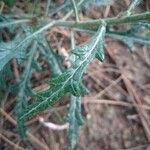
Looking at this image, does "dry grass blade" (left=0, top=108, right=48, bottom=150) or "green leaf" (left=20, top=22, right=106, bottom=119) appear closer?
"green leaf" (left=20, top=22, right=106, bottom=119)

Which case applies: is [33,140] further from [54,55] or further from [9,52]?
[9,52]

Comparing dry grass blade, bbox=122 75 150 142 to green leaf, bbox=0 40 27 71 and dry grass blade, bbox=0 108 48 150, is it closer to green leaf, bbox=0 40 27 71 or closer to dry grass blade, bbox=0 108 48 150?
dry grass blade, bbox=0 108 48 150

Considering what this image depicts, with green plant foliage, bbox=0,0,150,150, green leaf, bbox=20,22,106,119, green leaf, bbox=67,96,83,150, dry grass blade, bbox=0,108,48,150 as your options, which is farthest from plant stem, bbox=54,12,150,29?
dry grass blade, bbox=0,108,48,150

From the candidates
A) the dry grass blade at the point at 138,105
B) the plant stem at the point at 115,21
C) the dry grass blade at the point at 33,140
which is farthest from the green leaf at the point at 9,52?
the dry grass blade at the point at 138,105

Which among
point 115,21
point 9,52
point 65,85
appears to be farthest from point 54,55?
point 65,85

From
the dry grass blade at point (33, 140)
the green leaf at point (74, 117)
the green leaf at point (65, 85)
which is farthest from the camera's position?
the dry grass blade at point (33, 140)

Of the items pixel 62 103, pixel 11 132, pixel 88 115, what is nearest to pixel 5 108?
pixel 11 132

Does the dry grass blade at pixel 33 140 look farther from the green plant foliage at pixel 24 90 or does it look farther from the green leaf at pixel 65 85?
the green leaf at pixel 65 85

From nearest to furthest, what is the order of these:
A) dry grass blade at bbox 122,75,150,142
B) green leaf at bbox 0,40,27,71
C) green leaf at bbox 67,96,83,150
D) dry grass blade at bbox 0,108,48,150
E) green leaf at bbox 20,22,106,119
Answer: green leaf at bbox 20,22,106,119, green leaf at bbox 0,40,27,71, green leaf at bbox 67,96,83,150, dry grass blade at bbox 0,108,48,150, dry grass blade at bbox 122,75,150,142

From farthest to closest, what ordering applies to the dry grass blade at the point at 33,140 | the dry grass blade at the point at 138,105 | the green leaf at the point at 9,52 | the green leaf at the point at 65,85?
the dry grass blade at the point at 138,105 < the dry grass blade at the point at 33,140 < the green leaf at the point at 9,52 < the green leaf at the point at 65,85

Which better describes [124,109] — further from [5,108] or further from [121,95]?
[5,108]

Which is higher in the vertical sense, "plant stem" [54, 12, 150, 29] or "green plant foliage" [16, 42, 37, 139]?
"plant stem" [54, 12, 150, 29]
